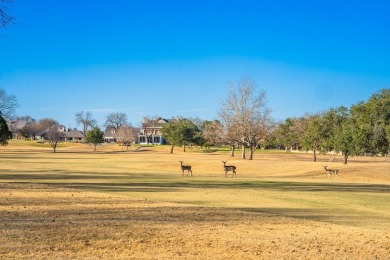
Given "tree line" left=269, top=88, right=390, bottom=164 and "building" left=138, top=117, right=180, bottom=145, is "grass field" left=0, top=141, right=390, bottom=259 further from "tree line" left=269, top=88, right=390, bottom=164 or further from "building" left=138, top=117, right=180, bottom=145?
"building" left=138, top=117, right=180, bottom=145

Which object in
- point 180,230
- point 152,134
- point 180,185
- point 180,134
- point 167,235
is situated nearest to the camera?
point 167,235

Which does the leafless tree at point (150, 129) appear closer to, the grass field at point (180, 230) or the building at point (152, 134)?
the building at point (152, 134)

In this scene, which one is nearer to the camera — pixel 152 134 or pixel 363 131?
pixel 363 131

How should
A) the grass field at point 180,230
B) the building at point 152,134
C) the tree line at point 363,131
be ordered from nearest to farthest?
1. the grass field at point 180,230
2. the tree line at point 363,131
3. the building at point 152,134

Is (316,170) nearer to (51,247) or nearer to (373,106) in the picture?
(373,106)

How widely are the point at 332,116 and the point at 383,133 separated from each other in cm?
2180

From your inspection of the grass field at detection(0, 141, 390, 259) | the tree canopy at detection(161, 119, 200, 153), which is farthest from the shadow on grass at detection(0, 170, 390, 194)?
the tree canopy at detection(161, 119, 200, 153)

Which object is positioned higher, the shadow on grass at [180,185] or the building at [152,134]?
the building at [152,134]

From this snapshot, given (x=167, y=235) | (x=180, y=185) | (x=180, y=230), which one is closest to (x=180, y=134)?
(x=180, y=185)

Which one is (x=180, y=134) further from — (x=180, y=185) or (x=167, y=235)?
(x=167, y=235)

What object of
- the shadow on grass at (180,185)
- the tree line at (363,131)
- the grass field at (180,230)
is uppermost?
the tree line at (363,131)

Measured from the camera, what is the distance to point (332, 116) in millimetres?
87438

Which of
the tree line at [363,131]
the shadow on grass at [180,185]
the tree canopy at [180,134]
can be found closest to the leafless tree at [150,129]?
the tree canopy at [180,134]

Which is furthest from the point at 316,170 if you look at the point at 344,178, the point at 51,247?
the point at 51,247
